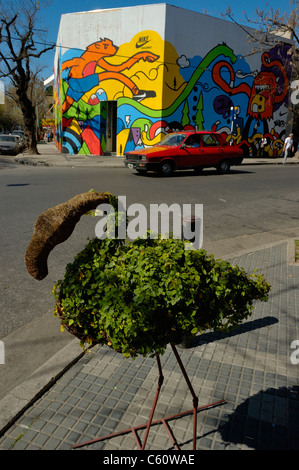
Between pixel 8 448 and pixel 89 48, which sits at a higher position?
pixel 89 48

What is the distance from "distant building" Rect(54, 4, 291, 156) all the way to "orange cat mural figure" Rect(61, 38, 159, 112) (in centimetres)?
5

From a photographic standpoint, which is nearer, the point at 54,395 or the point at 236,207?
the point at 54,395

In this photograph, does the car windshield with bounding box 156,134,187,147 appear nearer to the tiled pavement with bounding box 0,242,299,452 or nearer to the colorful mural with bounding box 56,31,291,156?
the colorful mural with bounding box 56,31,291,156

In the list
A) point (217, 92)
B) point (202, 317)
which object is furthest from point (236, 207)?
point (217, 92)

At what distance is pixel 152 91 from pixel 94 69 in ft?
13.2

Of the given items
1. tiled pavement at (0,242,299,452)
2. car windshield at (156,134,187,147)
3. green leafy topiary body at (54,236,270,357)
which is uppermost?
car windshield at (156,134,187,147)

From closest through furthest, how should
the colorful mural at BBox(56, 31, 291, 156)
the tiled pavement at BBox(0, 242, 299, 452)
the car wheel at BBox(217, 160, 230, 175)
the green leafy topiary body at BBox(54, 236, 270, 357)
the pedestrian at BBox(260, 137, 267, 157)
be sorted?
1. the green leafy topiary body at BBox(54, 236, 270, 357)
2. the tiled pavement at BBox(0, 242, 299, 452)
3. the car wheel at BBox(217, 160, 230, 175)
4. the colorful mural at BBox(56, 31, 291, 156)
5. the pedestrian at BBox(260, 137, 267, 157)

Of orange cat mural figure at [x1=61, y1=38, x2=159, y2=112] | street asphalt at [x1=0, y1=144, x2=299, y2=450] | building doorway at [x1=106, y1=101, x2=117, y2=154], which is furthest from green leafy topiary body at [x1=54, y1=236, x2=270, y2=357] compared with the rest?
building doorway at [x1=106, y1=101, x2=117, y2=154]

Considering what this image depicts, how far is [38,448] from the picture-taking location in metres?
2.47

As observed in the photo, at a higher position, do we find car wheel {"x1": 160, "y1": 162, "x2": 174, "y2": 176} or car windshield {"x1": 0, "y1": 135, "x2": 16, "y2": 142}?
car windshield {"x1": 0, "y1": 135, "x2": 16, "y2": 142}

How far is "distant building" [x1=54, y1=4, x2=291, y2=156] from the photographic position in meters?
21.0

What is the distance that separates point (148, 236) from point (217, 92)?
23.3 m

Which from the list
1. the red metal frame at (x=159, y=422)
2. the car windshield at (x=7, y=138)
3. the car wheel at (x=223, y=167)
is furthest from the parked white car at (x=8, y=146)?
the red metal frame at (x=159, y=422)
